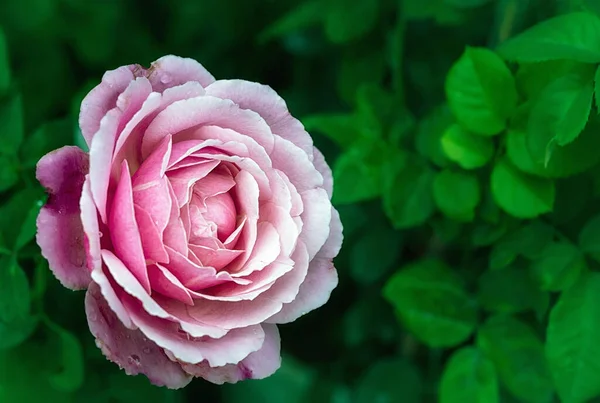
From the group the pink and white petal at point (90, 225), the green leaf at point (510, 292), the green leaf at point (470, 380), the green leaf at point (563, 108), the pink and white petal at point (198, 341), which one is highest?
the pink and white petal at point (90, 225)

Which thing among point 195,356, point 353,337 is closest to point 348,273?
point 353,337

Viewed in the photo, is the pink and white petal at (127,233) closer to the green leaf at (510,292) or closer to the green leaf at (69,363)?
the green leaf at (69,363)

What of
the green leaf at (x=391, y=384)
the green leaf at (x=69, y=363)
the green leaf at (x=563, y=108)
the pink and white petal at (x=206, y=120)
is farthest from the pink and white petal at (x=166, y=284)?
the green leaf at (x=391, y=384)

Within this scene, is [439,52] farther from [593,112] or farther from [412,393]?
[412,393]

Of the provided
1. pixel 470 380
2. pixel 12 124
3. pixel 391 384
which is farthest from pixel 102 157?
pixel 391 384

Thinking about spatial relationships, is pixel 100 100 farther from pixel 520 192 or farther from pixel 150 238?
pixel 520 192

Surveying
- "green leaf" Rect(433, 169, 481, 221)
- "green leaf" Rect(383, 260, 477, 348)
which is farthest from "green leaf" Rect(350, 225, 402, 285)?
"green leaf" Rect(433, 169, 481, 221)
